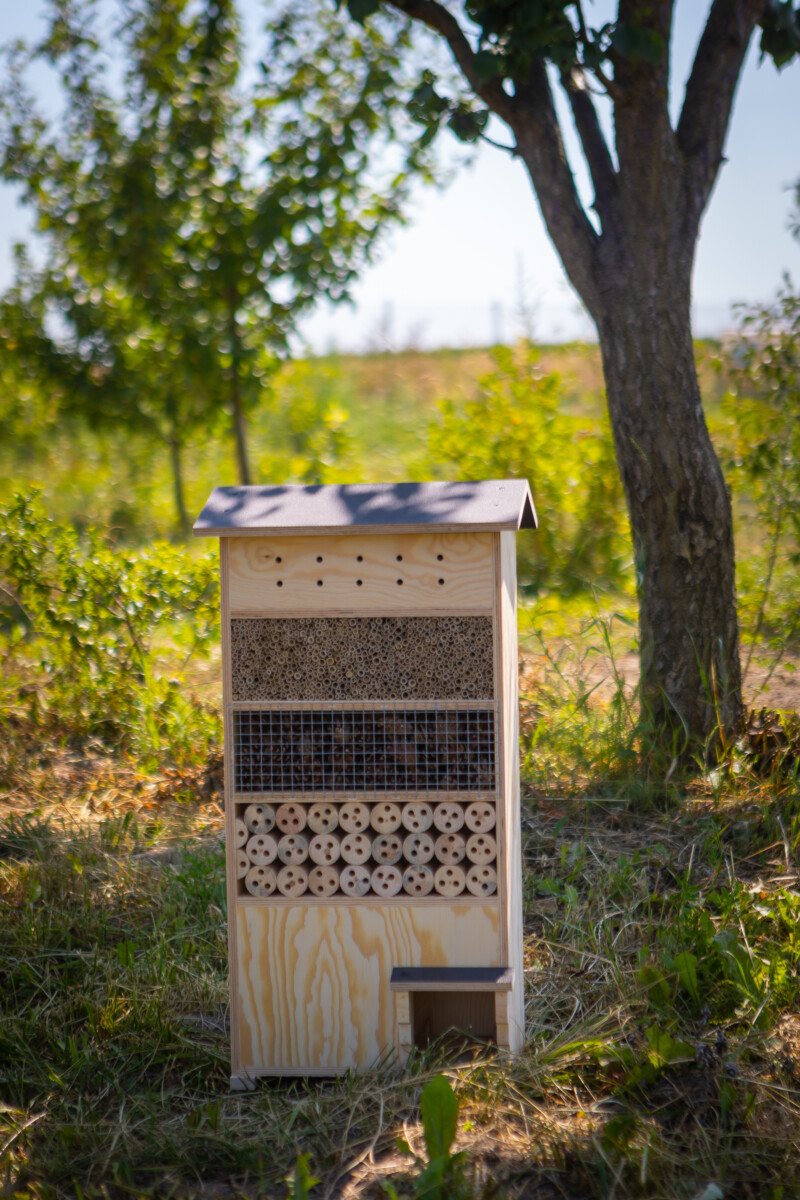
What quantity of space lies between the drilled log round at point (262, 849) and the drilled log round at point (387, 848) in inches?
10.1

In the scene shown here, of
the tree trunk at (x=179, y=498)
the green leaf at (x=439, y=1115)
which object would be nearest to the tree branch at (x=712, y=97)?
the green leaf at (x=439, y=1115)

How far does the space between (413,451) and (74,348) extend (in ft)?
17.8

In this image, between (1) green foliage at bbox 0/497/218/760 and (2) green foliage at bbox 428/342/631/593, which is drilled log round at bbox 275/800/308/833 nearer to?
(1) green foliage at bbox 0/497/218/760

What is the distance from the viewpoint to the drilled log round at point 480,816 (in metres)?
2.48

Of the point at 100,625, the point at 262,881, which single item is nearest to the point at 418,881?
the point at 262,881

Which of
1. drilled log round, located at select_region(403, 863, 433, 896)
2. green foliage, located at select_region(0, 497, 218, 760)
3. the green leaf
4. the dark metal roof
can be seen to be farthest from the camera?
green foliage, located at select_region(0, 497, 218, 760)

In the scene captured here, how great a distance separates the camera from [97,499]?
412 inches

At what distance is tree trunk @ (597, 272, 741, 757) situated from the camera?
155 inches

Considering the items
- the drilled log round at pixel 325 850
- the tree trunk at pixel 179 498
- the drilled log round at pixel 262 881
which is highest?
the tree trunk at pixel 179 498

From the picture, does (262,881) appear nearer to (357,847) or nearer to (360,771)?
(357,847)

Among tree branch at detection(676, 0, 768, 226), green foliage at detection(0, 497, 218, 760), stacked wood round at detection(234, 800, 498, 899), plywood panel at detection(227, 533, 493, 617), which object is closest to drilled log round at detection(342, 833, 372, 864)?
stacked wood round at detection(234, 800, 498, 899)

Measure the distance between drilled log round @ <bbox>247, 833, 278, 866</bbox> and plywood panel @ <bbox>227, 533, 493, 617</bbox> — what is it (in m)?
0.56

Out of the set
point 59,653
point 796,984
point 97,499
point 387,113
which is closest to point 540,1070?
point 796,984

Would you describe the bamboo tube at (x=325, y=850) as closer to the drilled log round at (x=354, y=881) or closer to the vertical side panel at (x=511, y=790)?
the drilled log round at (x=354, y=881)
